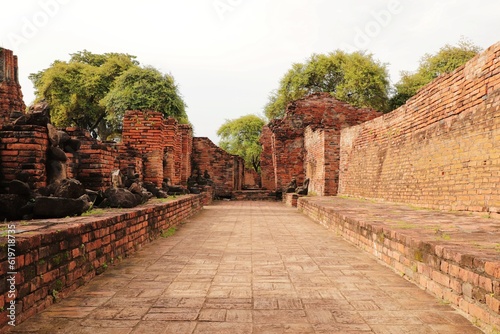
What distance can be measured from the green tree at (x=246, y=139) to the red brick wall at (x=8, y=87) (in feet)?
88.0

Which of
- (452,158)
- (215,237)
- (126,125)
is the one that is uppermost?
(126,125)

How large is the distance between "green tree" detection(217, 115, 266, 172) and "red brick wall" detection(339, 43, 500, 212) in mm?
30970

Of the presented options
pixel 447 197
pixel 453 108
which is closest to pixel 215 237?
pixel 447 197

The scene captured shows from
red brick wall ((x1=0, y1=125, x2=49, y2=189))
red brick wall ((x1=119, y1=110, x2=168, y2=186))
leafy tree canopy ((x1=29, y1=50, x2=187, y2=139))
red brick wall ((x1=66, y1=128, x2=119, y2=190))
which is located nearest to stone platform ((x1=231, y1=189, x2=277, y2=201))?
leafy tree canopy ((x1=29, y1=50, x2=187, y2=139))

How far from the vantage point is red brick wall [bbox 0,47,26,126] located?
16.5 meters

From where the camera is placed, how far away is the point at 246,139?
43.3 meters

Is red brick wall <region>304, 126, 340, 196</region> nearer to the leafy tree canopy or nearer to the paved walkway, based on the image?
the paved walkway

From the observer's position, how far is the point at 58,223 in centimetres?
356

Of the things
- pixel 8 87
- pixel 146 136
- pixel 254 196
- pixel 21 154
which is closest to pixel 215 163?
pixel 254 196

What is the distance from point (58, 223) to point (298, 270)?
2537 mm

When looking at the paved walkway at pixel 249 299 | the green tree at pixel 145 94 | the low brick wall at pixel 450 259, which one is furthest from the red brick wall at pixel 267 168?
the paved walkway at pixel 249 299

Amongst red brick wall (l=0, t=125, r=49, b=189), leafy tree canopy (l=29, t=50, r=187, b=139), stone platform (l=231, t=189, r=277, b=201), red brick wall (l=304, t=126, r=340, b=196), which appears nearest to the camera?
red brick wall (l=0, t=125, r=49, b=189)

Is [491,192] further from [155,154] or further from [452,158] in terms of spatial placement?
[155,154]

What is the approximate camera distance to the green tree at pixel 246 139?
4231 cm
